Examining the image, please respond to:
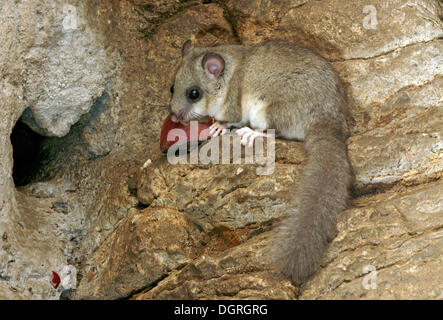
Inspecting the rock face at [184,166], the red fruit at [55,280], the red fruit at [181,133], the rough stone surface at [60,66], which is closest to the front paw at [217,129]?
the red fruit at [181,133]

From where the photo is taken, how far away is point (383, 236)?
302 centimetres

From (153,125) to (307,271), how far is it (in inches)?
85.2

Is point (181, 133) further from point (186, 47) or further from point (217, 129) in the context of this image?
point (186, 47)

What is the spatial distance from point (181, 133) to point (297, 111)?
0.88 m

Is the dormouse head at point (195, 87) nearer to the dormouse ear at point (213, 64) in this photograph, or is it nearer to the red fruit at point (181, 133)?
the dormouse ear at point (213, 64)

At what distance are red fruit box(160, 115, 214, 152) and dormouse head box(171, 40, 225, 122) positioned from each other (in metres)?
0.10

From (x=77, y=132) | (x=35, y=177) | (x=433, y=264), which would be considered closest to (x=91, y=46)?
(x=77, y=132)

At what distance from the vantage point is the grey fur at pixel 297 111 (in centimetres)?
294

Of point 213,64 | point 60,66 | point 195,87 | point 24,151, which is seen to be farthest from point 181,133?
point 24,151

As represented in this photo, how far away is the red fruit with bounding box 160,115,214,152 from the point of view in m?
3.99

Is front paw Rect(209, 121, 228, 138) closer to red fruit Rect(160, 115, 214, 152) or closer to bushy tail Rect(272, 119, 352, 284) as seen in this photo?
red fruit Rect(160, 115, 214, 152)

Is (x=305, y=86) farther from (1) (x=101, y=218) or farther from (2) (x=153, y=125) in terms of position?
(1) (x=101, y=218)

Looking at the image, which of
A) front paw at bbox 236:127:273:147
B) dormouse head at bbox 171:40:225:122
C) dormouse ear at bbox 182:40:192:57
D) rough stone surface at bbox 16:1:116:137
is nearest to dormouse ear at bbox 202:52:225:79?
dormouse head at bbox 171:40:225:122

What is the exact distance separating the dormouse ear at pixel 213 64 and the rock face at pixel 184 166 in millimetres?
514
